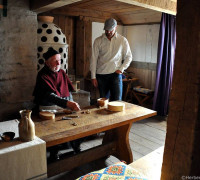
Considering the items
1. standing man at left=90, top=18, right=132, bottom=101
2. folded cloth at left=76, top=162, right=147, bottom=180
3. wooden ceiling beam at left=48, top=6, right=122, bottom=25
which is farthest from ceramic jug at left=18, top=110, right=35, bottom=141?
wooden ceiling beam at left=48, top=6, right=122, bottom=25

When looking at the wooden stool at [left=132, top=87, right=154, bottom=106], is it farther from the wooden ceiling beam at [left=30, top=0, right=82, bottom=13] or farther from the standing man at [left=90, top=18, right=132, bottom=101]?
the wooden ceiling beam at [left=30, top=0, right=82, bottom=13]

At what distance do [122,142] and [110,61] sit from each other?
1399 millimetres

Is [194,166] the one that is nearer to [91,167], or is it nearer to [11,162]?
[11,162]

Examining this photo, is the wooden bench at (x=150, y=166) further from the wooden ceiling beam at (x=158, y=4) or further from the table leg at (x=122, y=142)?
the wooden ceiling beam at (x=158, y=4)

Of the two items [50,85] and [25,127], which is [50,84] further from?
[25,127]

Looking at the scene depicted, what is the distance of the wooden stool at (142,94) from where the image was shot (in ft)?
16.6

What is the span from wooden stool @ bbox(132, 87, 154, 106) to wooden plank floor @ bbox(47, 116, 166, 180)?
0.62m

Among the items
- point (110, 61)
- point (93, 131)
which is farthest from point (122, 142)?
point (110, 61)

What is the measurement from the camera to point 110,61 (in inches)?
141

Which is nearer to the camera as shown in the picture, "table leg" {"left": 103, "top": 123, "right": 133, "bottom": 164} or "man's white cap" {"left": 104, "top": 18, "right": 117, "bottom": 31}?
"table leg" {"left": 103, "top": 123, "right": 133, "bottom": 164}

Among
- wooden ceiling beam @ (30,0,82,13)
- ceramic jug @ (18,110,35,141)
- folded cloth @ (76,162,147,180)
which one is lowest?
folded cloth @ (76,162,147,180)

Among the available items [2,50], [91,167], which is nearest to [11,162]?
[91,167]

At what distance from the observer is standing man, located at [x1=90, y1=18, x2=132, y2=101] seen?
358cm

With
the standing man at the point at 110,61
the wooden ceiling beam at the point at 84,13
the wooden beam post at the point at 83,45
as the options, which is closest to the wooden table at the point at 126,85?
the wooden beam post at the point at 83,45
